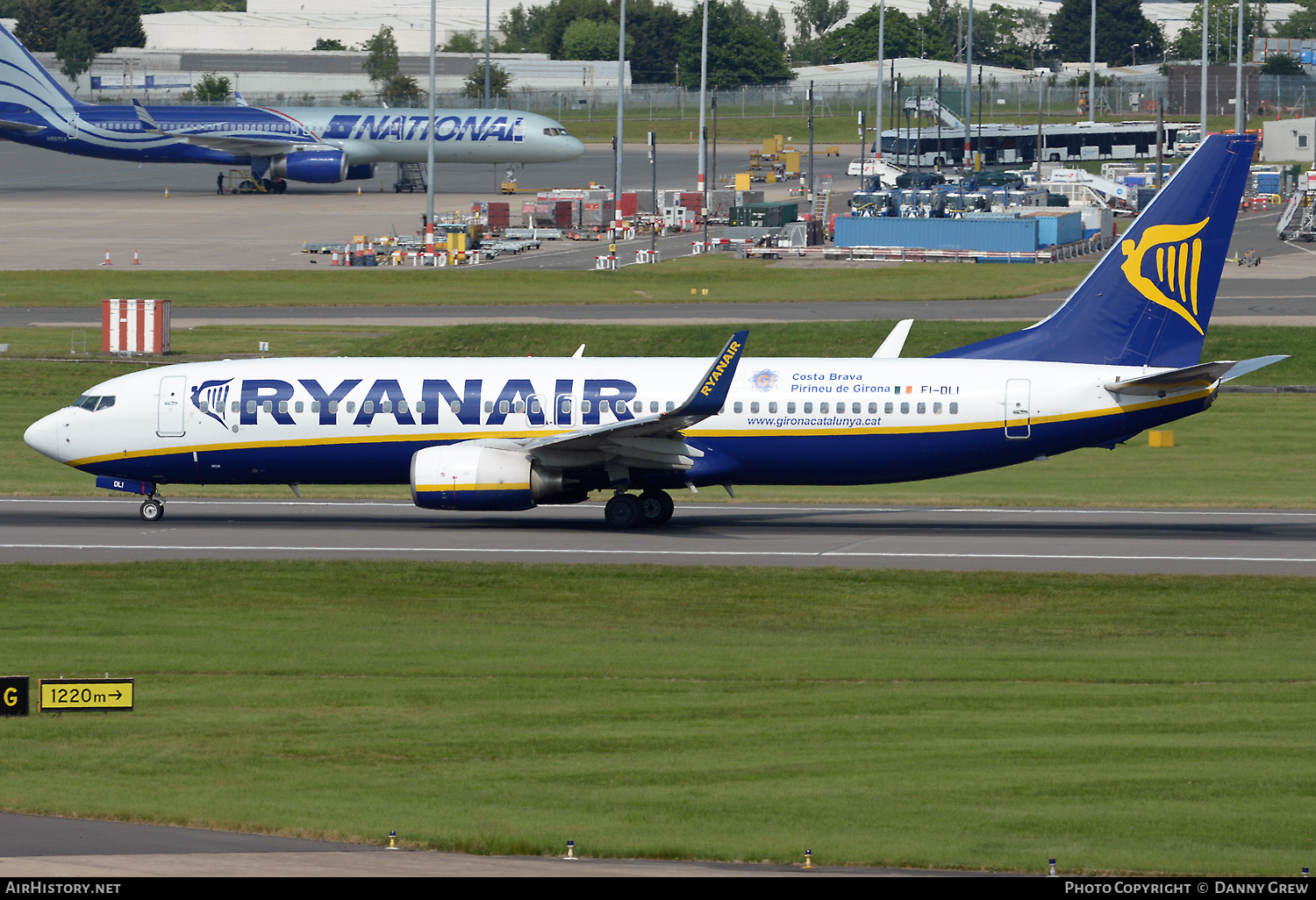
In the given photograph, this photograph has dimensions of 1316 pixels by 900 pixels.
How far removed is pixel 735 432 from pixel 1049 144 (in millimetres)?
149996

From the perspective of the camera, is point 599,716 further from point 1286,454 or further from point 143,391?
point 1286,454

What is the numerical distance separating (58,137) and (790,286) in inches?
2930

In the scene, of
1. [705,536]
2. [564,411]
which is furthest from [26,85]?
[705,536]

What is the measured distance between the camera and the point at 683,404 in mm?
35750

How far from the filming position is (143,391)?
38.3m

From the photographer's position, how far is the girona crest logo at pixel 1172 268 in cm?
3731

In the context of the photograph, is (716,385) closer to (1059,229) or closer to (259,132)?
(1059,229)

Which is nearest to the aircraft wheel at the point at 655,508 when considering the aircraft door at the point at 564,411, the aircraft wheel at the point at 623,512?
the aircraft wheel at the point at 623,512

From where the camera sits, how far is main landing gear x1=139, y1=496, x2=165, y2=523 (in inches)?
1542

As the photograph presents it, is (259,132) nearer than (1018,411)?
No

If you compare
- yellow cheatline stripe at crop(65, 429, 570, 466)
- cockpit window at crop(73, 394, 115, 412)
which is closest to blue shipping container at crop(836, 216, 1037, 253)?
yellow cheatline stripe at crop(65, 429, 570, 466)

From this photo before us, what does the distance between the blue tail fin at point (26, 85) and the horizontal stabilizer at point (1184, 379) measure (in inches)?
4446

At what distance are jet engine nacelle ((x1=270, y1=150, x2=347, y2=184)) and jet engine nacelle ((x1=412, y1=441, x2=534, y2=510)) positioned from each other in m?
100

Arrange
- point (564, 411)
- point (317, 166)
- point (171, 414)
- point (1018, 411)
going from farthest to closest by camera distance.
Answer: point (317, 166) < point (171, 414) < point (564, 411) < point (1018, 411)
